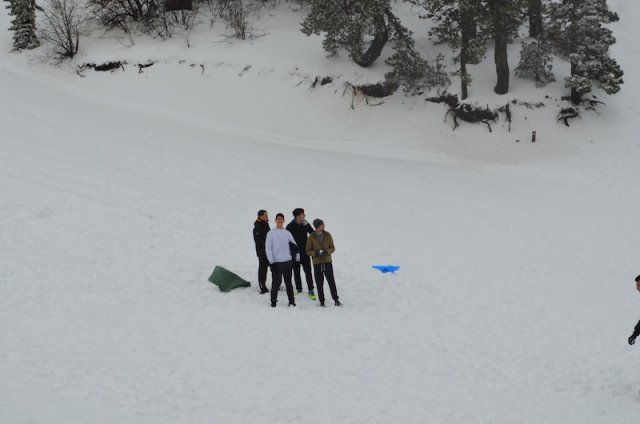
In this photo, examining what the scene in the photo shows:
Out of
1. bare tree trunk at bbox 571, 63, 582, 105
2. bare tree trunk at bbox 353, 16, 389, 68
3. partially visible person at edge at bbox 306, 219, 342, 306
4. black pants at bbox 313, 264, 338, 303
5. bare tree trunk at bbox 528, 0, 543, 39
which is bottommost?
black pants at bbox 313, 264, 338, 303

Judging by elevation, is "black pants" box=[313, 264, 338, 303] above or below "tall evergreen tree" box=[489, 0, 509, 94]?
below

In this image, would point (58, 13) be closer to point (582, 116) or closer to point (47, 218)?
point (47, 218)

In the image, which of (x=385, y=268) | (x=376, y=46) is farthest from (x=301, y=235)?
(x=376, y=46)

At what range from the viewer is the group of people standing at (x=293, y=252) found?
11602 mm

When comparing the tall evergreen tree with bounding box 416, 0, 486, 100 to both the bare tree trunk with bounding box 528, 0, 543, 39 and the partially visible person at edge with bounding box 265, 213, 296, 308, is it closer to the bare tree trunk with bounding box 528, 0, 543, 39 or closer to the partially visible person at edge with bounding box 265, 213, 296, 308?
the bare tree trunk with bounding box 528, 0, 543, 39

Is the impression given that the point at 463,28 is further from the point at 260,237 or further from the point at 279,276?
the point at 279,276

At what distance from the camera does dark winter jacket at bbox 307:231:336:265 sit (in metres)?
11.8

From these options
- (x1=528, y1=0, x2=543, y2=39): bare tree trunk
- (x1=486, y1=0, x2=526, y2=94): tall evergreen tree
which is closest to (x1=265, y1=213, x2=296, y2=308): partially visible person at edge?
(x1=486, y1=0, x2=526, y2=94): tall evergreen tree

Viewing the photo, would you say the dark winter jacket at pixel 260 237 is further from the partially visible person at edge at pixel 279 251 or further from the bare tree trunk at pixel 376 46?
the bare tree trunk at pixel 376 46

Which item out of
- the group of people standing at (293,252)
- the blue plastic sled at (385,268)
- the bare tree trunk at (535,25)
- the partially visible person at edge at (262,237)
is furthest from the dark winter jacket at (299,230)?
the bare tree trunk at (535,25)

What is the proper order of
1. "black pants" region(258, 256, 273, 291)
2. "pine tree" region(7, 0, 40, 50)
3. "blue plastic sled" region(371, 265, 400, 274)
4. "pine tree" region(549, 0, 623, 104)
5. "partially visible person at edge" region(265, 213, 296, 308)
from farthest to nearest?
"pine tree" region(7, 0, 40, 50)
"pine tree" region(549, 0, 623, 104)
"blue plastic sled" region(371, 265, 400, 274)
"black pants" region(258, 256, 273, 291)
"partially visible person at edge" region(265, 213, 296, 308)

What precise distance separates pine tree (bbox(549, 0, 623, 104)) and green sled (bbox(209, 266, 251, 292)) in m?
18.2

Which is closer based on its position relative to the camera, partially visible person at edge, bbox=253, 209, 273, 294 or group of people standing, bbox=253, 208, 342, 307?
group of people standing, bbox=253, 208, 342, 307

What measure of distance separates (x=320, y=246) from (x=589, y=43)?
18.4 metres
